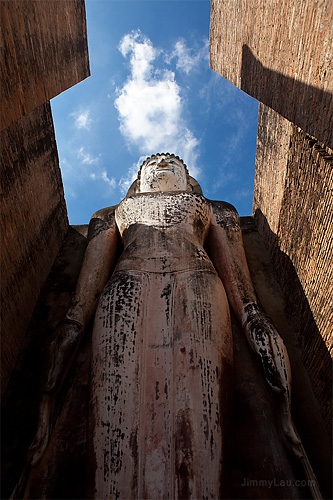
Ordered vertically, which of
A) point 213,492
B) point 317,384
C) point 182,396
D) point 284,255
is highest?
point 284,255

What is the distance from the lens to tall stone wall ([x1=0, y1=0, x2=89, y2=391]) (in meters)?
2.66

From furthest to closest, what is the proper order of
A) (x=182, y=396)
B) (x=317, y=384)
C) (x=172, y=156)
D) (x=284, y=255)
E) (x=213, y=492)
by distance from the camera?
1. (x=172, y=156)
2. (x=284, y=255)
3. (x=317, y=384)
4. (x=182, y=396)
5. (x=213, y=492)

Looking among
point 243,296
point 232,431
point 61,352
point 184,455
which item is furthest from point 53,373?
point 243,296

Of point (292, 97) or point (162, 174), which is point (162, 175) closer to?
point (162, 174)

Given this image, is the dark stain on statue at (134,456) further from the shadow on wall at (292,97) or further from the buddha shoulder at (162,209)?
the shadow on wall at (292,97)

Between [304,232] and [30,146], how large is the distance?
2.71 metres

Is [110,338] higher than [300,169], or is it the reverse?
[300,169]

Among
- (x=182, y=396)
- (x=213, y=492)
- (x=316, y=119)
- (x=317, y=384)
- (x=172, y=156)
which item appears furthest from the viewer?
(x=172, y=156)

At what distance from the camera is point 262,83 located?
3367mm

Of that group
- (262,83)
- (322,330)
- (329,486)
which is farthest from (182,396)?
(262,83)

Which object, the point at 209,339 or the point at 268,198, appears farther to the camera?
the point at 268,198

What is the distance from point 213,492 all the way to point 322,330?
4.53 feet

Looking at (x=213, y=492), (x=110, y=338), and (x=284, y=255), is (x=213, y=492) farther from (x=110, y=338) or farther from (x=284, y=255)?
(x=284, y=255)

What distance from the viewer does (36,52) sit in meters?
3.01
